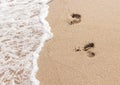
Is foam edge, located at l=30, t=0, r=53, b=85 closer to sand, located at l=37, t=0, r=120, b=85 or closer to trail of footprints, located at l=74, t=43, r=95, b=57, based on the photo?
sand, located at l=37, t=0, r=120, b=85

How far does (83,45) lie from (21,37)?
1.11 m

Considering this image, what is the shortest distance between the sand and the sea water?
0.45ft

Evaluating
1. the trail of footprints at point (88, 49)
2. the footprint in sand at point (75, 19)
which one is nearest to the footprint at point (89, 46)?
the trail of footprints at point (88, 49)

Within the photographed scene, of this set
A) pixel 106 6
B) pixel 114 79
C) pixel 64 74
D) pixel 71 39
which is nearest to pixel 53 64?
pixel 64 74

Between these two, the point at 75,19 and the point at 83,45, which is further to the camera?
the point at 75,19

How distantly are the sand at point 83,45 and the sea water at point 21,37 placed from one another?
0.45ft

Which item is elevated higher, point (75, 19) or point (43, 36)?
point (75, 19)

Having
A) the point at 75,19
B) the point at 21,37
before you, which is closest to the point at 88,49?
the point at 75,19

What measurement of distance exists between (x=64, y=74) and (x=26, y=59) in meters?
0.72

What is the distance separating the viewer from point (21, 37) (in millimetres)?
4469

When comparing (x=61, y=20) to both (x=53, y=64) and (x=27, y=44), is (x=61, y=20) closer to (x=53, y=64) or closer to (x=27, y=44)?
(x=27, y=44)

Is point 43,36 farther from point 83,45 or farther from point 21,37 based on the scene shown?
point 83,45

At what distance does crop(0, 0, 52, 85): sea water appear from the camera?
378cm

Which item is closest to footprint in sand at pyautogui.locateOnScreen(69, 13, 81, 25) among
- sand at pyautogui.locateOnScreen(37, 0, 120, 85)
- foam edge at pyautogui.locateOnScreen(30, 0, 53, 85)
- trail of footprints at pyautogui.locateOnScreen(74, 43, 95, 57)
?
sand at pyautogui.locateOnScreen(37, 0, 120, 85)
